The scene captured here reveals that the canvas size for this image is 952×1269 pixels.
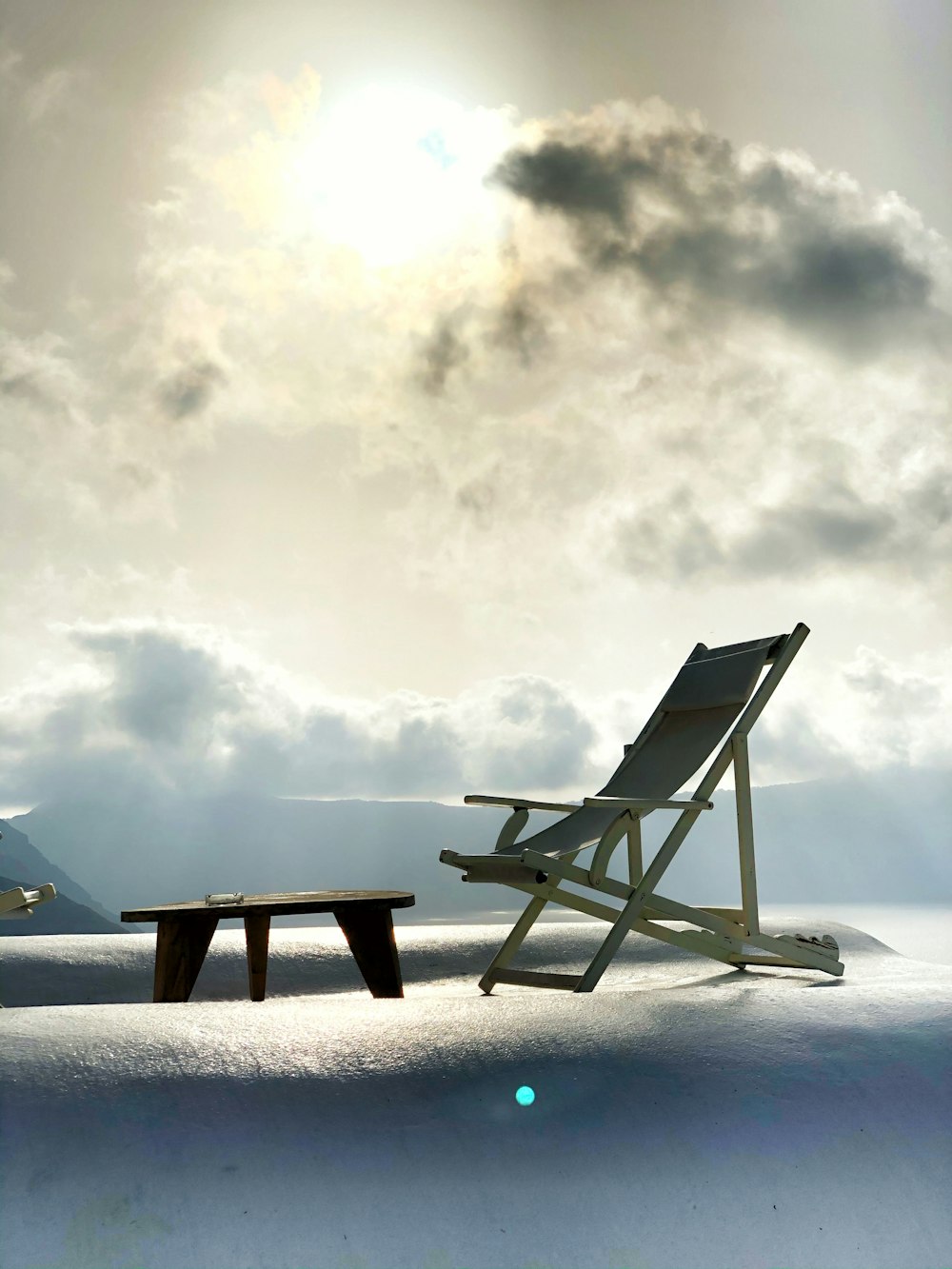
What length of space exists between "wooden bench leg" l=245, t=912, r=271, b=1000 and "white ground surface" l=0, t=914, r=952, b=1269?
1.36 meters

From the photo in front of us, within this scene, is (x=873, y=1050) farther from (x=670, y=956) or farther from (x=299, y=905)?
(x=670, y=956)

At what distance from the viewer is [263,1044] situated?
2197 mm

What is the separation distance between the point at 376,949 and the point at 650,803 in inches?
44.2

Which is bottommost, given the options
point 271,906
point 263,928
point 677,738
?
point 263,928

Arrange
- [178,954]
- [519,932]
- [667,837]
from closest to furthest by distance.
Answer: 1. [667,837]
2. [178,954]
3. [519,932]

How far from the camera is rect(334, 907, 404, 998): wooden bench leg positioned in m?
3.79

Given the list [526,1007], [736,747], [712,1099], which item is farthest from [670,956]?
[712,1099]

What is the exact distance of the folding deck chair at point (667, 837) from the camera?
3.40m

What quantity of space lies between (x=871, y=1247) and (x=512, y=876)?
1.74m

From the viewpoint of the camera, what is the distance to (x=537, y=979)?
3.59m

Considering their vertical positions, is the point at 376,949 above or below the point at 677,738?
below

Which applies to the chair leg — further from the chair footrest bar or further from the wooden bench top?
the wooden bench top

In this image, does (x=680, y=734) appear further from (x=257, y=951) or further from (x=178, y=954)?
(x=178, y=954)

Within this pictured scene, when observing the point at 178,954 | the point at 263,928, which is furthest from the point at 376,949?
the point at 178,954
